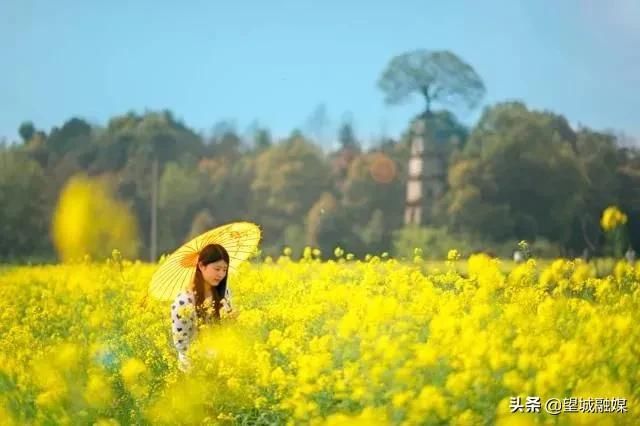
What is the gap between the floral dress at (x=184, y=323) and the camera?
3.32 metres

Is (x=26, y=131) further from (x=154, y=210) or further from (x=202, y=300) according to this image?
(x=202, y=300)

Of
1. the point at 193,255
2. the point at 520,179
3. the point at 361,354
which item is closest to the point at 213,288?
the point at 193,255

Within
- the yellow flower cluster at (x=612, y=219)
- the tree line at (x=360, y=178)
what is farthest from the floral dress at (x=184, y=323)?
the yellow flower cluster at (x=612, y=219)

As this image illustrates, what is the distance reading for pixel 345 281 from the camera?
4285 millimetres

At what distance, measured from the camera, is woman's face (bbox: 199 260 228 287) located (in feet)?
11.3

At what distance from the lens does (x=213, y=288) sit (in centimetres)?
343

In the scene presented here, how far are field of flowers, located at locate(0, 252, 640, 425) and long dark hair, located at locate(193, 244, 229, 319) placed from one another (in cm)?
8

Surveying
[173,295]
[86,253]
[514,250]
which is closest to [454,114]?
[514,250]

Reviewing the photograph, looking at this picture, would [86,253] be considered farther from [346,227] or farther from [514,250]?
[514,250]

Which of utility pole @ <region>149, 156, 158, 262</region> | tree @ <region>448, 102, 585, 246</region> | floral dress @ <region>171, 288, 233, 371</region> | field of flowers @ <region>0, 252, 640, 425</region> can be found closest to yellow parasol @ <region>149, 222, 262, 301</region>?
field of flowers @ <region>0, 252, 640, 425</region>

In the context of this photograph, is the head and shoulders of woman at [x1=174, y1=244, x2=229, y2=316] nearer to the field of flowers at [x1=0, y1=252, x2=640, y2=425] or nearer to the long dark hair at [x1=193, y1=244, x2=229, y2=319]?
the long dark hair at [x1=193, y1=244, x2=229, y2=319]

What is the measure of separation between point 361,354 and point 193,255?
3.32 feet

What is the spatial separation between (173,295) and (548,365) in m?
1.63

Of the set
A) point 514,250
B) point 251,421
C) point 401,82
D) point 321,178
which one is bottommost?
point 251,421
